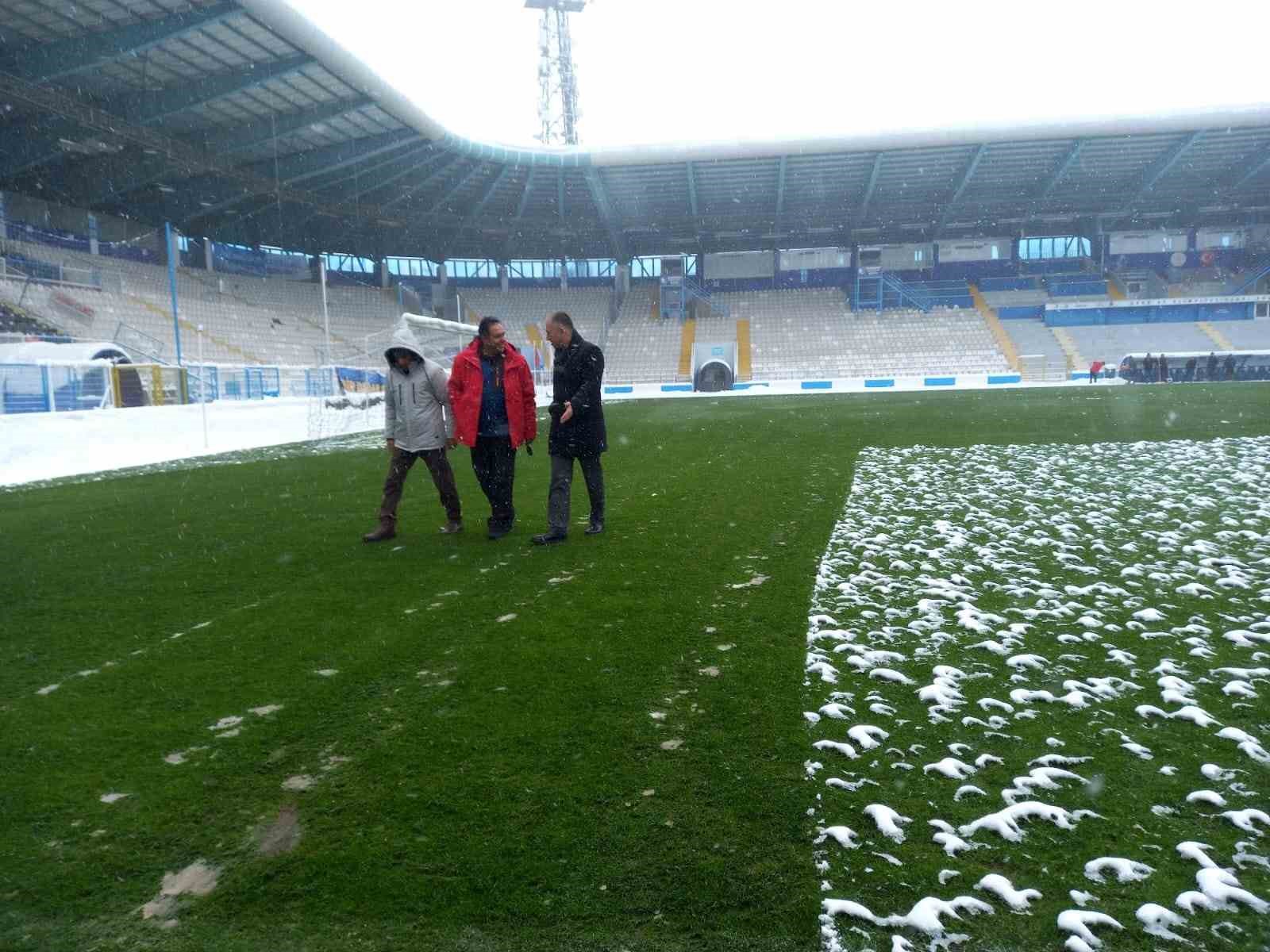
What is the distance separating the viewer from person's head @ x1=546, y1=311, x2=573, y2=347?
591 centimetres

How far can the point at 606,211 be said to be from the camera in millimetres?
47812

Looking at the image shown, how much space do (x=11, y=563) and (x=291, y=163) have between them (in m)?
35.7

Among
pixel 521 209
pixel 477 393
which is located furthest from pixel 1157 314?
pixel 477 393

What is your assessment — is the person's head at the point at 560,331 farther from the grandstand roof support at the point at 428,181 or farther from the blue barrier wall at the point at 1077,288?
the blue barrier wall at the point at 1077,288

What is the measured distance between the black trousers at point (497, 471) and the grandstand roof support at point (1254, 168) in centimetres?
4948

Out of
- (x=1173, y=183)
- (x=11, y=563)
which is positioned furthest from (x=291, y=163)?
(x=1173, y=183)

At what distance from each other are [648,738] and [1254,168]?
5291 centimetres

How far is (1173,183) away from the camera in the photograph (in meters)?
45.7

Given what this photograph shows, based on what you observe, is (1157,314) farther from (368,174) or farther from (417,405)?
(417,405)

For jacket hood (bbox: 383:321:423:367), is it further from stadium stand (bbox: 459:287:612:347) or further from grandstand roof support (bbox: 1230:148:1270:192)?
grandstand roof support (bbox: 1230:148:1270:192)

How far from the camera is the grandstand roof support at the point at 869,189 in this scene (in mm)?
41906

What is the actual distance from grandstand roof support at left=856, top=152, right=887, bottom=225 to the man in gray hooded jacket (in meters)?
39.8

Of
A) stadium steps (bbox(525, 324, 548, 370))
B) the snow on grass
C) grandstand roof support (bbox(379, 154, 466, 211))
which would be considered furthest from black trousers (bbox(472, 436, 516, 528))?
grandstand roof support (bbox(379, 154, 466, 211))

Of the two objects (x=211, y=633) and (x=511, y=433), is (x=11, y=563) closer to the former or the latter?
(x=211, y=633)
